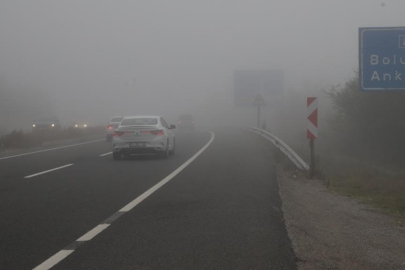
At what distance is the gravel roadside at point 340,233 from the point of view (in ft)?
16.2

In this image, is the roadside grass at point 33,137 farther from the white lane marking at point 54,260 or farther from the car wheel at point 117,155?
the white lane marking at point 54,260

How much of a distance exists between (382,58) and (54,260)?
10304 mm

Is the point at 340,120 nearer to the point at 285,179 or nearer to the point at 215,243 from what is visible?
the point at 285,179

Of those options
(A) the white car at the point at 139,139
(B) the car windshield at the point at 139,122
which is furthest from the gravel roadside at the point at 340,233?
(B) the car windshield at the point at 139,122

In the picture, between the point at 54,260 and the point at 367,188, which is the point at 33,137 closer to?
the point at 367,188

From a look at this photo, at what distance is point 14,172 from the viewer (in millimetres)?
13203

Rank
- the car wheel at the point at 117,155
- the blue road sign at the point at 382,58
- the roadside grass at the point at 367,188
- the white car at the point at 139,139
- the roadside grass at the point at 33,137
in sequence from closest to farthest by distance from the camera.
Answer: the roadside grass at the point at 367,188 → the blue road sign at the point at 382,58 → the white car at the point at 139,139 → the car wheel at the point at 117,155 → the roadside grass at the point at 33,137

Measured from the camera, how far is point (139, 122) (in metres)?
16.8

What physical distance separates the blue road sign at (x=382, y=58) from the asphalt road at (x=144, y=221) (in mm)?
3573

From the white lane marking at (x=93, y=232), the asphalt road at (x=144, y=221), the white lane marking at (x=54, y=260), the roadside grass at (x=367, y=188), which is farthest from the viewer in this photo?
the roadside grass at (x=367, y=188)

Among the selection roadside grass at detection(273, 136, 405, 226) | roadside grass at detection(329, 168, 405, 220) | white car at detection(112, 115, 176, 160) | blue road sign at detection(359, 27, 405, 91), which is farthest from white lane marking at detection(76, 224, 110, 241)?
white car at detection(112, 115, 176, 160)

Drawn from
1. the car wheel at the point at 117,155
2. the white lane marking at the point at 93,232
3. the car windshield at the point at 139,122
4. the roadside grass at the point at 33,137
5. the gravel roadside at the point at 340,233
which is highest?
the car windshield at the point at 139,122

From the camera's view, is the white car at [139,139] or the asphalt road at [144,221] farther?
the white car at [139,139]

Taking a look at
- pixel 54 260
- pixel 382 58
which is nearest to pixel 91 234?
pixel 54 260
